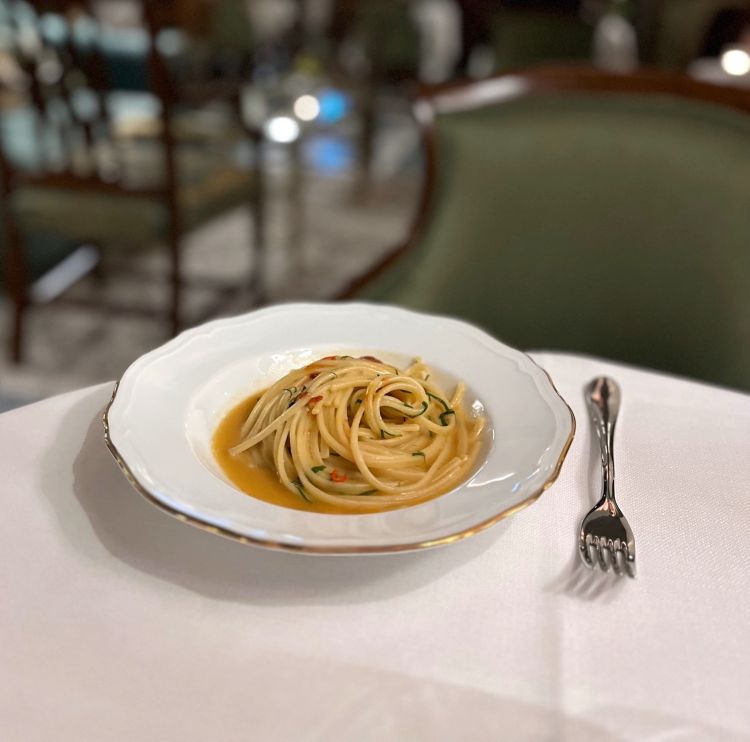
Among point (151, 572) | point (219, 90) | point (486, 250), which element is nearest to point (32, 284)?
point (219, 90)

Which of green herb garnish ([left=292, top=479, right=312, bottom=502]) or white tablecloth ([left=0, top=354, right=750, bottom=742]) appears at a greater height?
white tablecloth ([left=0, top=354, right=750, bottom=742])

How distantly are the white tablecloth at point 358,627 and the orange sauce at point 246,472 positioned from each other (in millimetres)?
57

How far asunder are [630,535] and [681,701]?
14 centimetres

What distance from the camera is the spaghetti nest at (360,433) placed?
0.62m

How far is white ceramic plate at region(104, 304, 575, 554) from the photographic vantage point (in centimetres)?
50

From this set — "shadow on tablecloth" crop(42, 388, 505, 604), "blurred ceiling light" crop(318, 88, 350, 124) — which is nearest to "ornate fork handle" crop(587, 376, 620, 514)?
"shadow on tablecloth" crop(42, 388, 505, 604)

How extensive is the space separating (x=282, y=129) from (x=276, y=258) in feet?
1.99

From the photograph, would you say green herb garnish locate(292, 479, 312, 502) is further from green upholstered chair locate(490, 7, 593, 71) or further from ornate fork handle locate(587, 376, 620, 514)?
green upholstered chair locate(490, 7, 593, 71)

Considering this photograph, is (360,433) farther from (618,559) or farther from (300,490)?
(618,559)

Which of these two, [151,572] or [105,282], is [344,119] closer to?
[105,282]

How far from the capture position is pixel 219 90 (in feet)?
8.71

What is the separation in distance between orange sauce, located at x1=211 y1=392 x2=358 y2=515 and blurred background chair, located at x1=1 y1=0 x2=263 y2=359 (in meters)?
1.64

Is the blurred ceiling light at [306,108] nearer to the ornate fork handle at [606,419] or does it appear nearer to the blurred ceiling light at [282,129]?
the blurred ceiling light at [282,129]

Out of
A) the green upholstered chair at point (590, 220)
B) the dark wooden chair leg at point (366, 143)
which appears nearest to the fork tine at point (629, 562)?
the green upholstered chair at point (590, 220)
